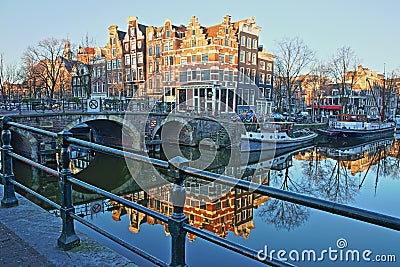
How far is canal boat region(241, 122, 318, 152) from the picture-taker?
21781 millimetres

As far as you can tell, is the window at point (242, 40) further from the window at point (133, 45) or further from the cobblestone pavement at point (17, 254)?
the cobblestone pavement at point (17, 254)

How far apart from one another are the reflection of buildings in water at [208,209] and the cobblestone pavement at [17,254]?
5.81 metres

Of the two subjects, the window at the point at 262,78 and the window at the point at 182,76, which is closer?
the window at the point at 182,76

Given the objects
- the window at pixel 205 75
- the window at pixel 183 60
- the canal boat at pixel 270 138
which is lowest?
the canal boat at pixel 270 138

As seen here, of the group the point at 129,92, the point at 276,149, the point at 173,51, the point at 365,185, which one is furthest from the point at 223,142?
the point at 129,92

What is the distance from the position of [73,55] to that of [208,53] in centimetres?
1362

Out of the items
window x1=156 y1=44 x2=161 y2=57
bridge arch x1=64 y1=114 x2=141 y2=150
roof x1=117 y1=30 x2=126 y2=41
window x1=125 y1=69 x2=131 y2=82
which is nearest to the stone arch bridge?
bridge arch x1=64 y1=114 x2=141 y2=150

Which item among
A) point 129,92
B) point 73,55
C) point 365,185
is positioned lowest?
point 365,185

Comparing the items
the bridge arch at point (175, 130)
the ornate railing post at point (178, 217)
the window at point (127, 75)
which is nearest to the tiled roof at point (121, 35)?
the window at point (127, 75)

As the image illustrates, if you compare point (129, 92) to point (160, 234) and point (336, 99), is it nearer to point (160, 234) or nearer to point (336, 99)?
point (160, 234)

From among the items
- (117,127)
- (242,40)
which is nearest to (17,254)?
(117,127)

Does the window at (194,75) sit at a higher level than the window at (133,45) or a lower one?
lower

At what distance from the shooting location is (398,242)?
26.0 feet

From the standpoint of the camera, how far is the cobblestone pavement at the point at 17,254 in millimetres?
2082
